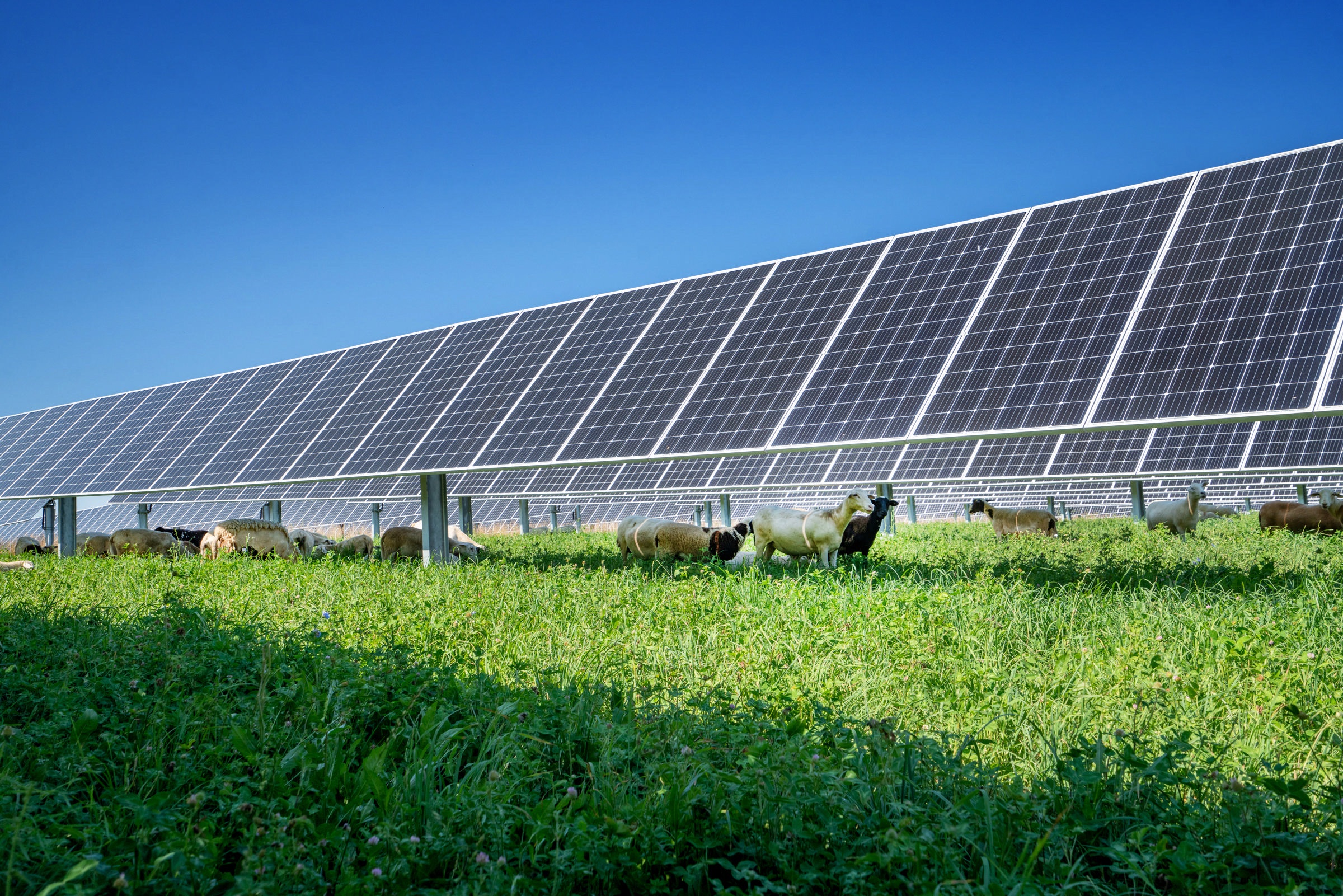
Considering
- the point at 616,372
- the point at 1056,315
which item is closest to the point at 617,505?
the point at 616,372

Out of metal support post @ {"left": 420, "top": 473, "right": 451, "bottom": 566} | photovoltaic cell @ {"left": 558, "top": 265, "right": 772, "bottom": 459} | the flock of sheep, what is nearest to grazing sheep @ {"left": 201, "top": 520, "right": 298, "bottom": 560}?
the flock of sheep

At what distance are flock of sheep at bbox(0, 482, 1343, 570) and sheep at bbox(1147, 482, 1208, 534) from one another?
0.9 inches

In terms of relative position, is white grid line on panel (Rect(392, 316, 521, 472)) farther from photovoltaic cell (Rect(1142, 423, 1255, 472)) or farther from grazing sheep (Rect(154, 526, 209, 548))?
photovoltaic cell (Rect(1142, 423, 1255, 472))

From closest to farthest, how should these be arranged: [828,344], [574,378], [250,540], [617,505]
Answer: [828,344]
[574,378]
[250,540]
[617,505]

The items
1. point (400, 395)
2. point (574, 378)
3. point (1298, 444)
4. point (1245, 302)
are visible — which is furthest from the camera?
point (1298, 444)

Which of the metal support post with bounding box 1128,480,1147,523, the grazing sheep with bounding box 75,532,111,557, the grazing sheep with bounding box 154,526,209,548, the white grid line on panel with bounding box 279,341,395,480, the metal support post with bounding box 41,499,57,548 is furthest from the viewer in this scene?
the metal support post with bounding box 1128,480,1147,523

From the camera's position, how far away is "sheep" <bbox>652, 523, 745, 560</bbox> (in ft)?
52.6

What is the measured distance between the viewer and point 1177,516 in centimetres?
2280

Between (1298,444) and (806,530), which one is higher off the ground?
(806,530)

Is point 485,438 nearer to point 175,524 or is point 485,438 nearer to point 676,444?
point 676,444

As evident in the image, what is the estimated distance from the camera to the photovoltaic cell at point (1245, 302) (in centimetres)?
971

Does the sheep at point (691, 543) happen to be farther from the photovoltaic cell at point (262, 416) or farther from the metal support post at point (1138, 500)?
the metal support post at point (1138, 500)

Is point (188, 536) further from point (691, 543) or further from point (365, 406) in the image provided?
point (691, 543)

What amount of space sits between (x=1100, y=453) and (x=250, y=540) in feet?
74.6
